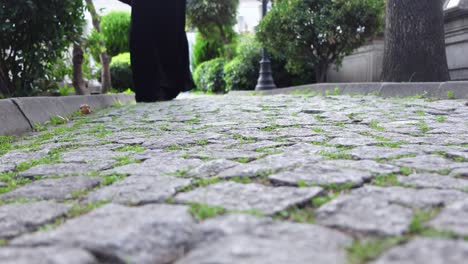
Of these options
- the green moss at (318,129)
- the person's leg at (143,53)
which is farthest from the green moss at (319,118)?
the person's leg at (143,53)

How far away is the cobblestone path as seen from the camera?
118cm

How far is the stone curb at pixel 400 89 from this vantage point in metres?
5.95

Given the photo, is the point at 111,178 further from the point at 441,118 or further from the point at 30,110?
the point at 441,118

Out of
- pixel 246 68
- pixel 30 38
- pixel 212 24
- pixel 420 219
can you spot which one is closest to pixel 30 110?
pixel 30 38

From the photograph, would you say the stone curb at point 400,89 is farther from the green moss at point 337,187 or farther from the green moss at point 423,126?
the green moss at point 337,187

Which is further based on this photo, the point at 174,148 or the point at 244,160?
the point at 174,148

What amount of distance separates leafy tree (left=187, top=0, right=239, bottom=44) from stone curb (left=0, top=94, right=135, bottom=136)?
14.0m

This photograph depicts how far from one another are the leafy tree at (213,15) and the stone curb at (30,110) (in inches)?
550

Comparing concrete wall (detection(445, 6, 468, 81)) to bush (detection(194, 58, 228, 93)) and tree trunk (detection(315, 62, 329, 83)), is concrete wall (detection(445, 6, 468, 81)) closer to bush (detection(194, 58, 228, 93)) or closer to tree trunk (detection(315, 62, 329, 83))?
tree trunk (detection(315, 62, 329, 83))

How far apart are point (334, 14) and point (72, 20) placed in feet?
16.5

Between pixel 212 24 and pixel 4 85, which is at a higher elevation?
pixel 212 24

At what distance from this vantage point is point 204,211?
1.47m

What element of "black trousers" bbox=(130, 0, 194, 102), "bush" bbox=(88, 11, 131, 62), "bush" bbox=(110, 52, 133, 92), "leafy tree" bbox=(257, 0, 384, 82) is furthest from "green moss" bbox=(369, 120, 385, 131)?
"bush" bbox=(88, 11, 131, 62)

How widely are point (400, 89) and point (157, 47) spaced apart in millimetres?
3571
